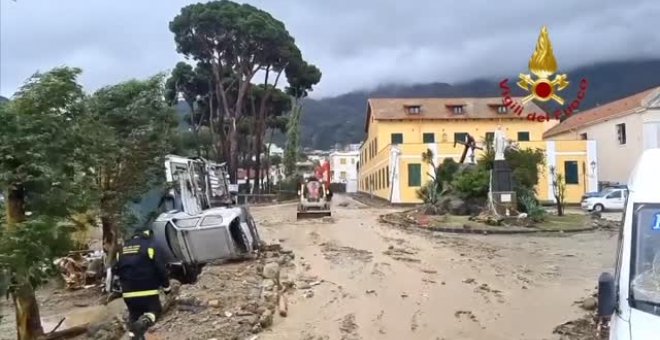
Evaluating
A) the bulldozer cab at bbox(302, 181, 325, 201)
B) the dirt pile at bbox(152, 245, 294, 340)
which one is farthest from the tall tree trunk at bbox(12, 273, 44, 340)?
the bulldozer cab at bbox(302, 181, 325, 201)

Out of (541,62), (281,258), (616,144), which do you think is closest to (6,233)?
(281,258)

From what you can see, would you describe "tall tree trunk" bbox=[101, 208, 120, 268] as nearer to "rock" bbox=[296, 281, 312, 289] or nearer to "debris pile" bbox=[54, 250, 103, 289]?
"debris pile" bbox=[54, 250, 103, 289]

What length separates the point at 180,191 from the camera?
600 inches

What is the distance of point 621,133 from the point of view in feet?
150

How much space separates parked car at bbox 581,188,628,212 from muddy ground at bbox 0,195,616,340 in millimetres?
16819

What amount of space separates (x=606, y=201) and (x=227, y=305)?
30695 mm

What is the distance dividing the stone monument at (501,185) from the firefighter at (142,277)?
65.8ft

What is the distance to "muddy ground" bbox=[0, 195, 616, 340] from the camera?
9.38 meters

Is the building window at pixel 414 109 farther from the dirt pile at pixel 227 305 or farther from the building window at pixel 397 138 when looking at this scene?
the dirt pile at pixel 227 305

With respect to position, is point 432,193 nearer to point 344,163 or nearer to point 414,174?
point 414,174

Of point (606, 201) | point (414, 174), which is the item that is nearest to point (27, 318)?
point (606, 201)

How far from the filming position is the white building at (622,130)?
42.3 metres

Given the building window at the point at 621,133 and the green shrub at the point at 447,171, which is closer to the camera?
the green shrub at the point at 447,171

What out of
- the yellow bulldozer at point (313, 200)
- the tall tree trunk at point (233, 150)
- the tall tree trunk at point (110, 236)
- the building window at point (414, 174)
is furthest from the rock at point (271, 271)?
the tall tree trunk at point (233, 150)
